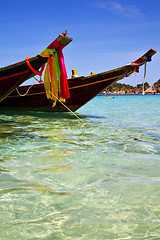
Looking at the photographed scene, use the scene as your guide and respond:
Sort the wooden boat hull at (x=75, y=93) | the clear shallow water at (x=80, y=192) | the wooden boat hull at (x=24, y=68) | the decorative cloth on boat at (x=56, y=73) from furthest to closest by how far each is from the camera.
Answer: the wooden boat hull at (x=75, y=93) < the decorative cloth on boat at (x=56, y=73) < the wooden boat hull at (x=24, y=68) < the clear shallow water at (x=80, y=192)

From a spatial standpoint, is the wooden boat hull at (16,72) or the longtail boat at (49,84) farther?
the longtail boat at (49,84)

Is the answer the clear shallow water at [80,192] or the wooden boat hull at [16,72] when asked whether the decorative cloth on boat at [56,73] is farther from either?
the clear shallow water at [80,192]

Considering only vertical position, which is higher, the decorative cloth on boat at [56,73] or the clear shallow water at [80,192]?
the decorative cloth on boat at [56,73]

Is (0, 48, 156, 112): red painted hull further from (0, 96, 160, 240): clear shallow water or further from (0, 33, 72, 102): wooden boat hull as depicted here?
(0, 96, 160, 240): clear shallow water

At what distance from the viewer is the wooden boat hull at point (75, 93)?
920cm

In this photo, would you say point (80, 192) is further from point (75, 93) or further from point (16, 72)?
point (75, 93)

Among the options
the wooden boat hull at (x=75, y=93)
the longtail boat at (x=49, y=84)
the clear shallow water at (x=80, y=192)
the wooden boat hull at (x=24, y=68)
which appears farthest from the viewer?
the wooden boat hull at (x=75, y=93)

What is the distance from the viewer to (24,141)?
15.9 ft

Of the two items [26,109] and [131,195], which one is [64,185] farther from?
[26,109]

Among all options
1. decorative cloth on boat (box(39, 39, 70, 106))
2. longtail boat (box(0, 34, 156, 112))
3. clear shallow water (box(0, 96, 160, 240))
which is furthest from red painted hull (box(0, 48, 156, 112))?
clear shallow water (box(0, 96, 160, 240))

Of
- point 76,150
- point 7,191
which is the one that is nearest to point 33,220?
point 7,191

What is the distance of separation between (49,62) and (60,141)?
12.0 feet

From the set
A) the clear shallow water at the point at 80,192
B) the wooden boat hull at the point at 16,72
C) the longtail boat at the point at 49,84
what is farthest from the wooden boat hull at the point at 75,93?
the clear shallow water at the point at 80,192

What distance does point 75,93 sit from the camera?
34.1 feet
